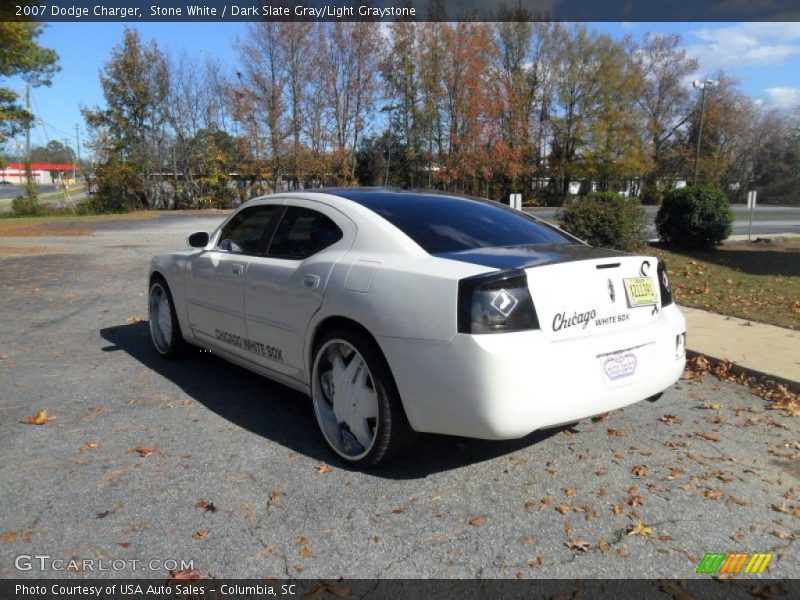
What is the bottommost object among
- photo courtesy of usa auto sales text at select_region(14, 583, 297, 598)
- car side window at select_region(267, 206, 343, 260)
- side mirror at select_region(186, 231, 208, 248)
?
photo courtesy of usa auto sales text at select_region(14, 583, 297, 598)

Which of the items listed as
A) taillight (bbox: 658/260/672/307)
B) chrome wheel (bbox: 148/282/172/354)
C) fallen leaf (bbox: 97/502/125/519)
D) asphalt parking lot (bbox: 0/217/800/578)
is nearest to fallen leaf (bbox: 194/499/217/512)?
asphalt parking lot (bbox: 0/217/800/578)

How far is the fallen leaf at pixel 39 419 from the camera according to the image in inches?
175

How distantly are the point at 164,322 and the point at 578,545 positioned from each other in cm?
451

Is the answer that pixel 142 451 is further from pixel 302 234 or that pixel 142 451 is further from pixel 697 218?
pixel 697 218

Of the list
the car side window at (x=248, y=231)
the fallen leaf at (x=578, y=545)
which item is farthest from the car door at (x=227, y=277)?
the fallen leaf at (x=578, y=545)

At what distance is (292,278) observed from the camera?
411 centimetres

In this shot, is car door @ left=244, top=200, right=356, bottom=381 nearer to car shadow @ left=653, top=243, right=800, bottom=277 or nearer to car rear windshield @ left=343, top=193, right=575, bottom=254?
car rear windshield @ left=343, top=193, right=575, bottom=254

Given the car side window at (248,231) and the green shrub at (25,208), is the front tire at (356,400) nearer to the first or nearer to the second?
the car side window at (248,231)

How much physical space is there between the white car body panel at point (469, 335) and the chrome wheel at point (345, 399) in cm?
16

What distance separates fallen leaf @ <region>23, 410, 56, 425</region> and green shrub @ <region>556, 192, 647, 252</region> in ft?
29.8

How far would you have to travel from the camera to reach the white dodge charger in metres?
3.09

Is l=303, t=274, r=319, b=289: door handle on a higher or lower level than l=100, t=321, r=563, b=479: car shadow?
higher

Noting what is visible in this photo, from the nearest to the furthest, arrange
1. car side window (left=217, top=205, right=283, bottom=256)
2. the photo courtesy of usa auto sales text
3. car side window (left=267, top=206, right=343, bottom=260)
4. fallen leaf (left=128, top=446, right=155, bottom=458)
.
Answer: the photo courtesy of usa auto sales text → fallen leaf (left=128, top=446, right=155, bottom=458) → car side window (left=267, top=206, right=343, bottom=260) → car side window (left=217, top=205, right=283, bottom=256)

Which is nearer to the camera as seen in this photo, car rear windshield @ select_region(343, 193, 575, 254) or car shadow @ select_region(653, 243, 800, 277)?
car rear windshield @ select_region(343, 193, 575, 254)
